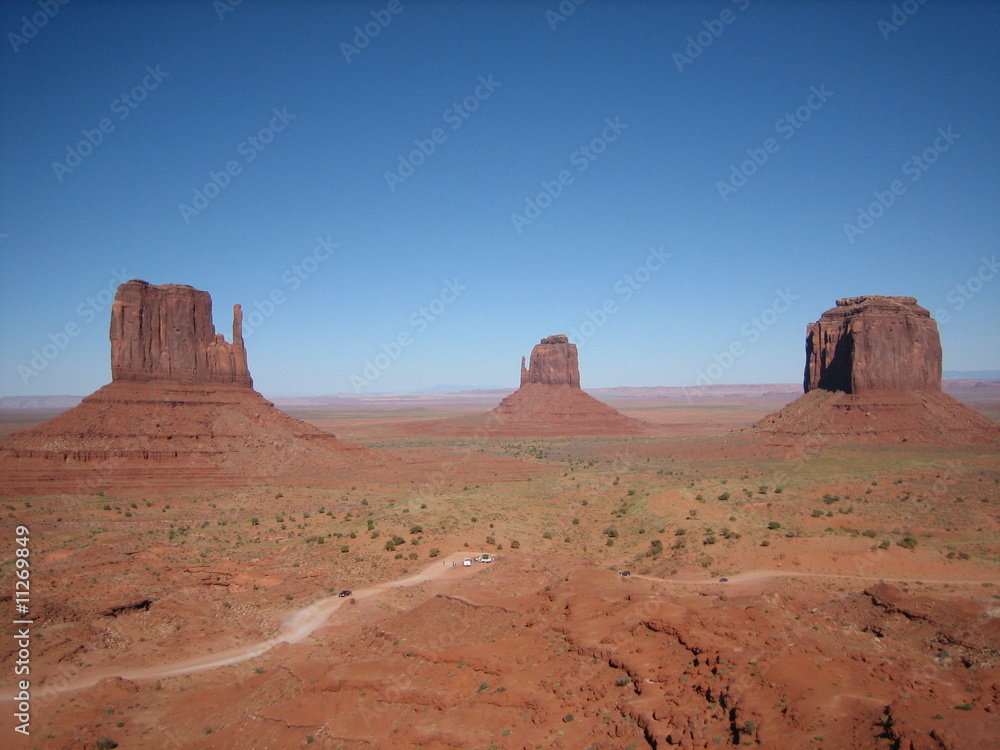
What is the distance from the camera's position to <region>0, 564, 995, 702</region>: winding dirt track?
16500 mm

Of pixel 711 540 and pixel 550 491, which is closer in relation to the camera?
pixel 711 540

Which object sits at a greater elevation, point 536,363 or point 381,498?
point 536,363

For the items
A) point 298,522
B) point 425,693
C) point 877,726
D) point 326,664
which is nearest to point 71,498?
point 298,522

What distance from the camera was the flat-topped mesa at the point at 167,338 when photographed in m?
50.8

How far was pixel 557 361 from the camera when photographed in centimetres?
11812

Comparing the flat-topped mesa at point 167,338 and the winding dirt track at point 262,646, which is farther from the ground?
the flat-topped mesa at point 167,338

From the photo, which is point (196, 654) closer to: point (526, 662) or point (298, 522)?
point (526, 662)

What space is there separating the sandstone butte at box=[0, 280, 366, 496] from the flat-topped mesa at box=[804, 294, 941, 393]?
5099cm

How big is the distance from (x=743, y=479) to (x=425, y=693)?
33.9 metres

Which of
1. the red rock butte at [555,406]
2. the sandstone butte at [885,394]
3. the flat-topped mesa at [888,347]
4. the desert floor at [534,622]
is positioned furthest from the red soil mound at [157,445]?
the red rock butte at [555,406]

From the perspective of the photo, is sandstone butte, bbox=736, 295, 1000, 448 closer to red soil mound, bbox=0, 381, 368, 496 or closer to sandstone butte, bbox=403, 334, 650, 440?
sandstone butte, bbox=403, 334, 650, 440

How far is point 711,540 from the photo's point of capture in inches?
1025

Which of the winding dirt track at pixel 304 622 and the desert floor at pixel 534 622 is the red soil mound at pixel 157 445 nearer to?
the desert floor at pixel 534 622

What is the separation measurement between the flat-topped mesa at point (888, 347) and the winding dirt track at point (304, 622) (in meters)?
45.8
